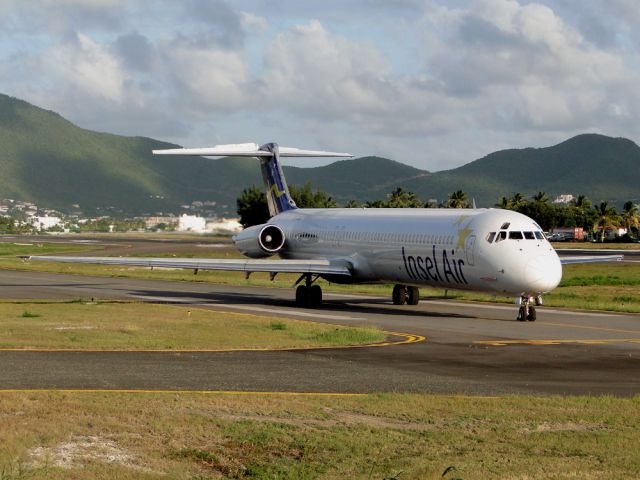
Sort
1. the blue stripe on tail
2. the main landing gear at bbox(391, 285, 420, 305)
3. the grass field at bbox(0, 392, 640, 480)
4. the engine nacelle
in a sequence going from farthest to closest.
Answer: the blue stripe on tail < the engine nacelle < the main landing gear at bbox(391, 285, 420, 305) < the grass field at bbox(0, 392, 640, 480)

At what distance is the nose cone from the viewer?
35250mm

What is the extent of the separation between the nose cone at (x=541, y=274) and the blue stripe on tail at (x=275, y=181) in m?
22.1

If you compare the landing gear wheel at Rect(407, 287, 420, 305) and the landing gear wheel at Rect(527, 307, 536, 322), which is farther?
the landing gear wheel at Rect(407, 287, 420, 305)

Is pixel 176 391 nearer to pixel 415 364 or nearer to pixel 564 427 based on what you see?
pixel 564 427

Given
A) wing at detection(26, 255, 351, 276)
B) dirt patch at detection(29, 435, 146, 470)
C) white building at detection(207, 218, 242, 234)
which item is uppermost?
white building at detection(207, 218, 242, 234)

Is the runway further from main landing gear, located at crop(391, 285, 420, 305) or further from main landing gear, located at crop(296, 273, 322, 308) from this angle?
main landing gear, located at crop(391, 285, 420, 305)

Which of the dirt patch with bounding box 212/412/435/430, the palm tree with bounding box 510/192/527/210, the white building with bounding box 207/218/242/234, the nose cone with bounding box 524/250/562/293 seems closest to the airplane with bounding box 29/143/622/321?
the nose cone with bounding box 524/250/562/293

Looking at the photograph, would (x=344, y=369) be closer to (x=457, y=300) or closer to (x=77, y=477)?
(x=77, y=477)

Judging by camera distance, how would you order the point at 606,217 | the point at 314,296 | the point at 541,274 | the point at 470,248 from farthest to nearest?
1. the point at 606,217
2. the point at 314,296
3. the point at 470,248
4. the point at 541,274

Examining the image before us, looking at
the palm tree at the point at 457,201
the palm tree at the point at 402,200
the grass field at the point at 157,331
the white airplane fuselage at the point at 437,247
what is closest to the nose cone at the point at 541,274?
the white airplane fuselage at the point at 437,247

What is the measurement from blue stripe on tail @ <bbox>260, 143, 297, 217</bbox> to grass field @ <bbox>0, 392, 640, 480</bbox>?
122ft

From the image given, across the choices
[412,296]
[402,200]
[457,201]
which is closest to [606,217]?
[457,201]

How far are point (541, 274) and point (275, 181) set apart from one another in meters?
23.3

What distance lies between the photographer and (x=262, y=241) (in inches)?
1981
